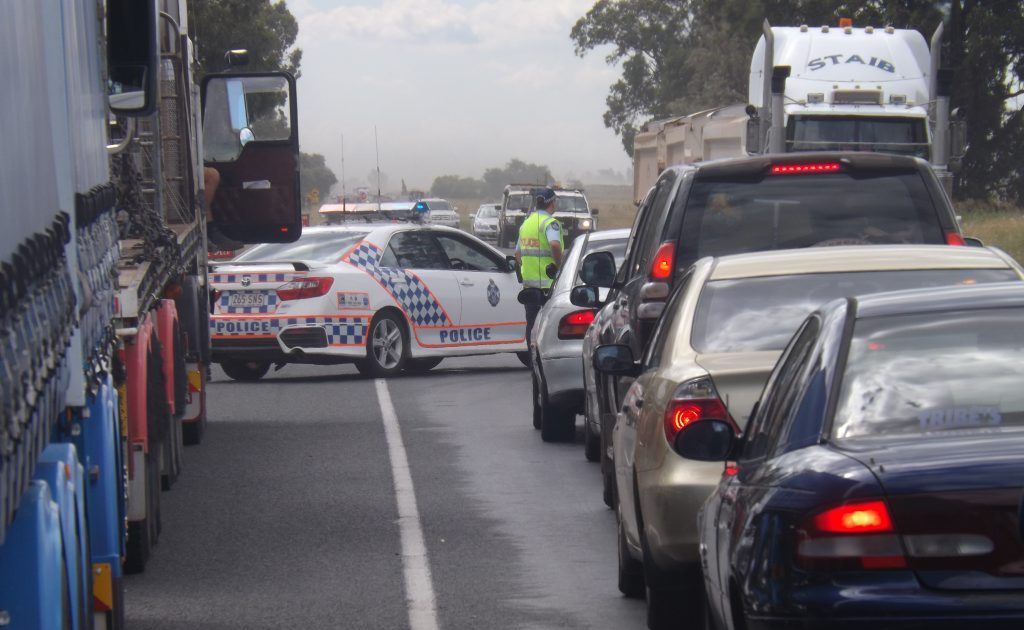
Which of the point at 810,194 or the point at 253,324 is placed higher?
the point at 810,194

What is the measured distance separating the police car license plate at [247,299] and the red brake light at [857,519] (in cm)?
1293

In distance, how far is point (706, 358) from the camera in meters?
6.25

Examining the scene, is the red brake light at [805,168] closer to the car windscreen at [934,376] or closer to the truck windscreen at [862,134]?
the car windscreen at [934,376]

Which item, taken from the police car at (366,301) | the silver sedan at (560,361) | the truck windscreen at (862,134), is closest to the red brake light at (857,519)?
the silver sedan at (560,361)

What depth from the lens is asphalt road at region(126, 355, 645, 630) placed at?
716cm

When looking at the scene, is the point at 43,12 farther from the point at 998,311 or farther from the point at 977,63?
the point at 977,63

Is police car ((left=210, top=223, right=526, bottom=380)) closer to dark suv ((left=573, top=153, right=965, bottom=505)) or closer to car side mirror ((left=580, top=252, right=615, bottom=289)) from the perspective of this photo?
car side mirror ((left=580, top=252, right=615, bottom=289))

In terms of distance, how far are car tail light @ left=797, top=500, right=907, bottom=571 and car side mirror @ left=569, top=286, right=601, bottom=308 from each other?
7.11m

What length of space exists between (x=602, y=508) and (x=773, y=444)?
5.20 m

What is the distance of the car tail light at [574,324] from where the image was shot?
1207 centimetres

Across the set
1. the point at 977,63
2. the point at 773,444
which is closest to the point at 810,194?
the point at 773,444

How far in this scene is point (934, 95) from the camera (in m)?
22.7

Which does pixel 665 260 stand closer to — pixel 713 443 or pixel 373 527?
pixel 373 527

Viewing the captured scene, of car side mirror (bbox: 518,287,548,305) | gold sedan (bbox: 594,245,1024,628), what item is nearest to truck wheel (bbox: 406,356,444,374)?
car side mirror (bbox: 518,287,548,305)
